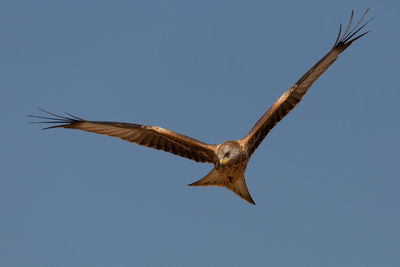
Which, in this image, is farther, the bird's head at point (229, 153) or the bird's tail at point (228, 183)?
the bird's tail at point (228, 183)

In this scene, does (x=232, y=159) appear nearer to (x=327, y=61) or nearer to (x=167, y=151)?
(x=167, y=151)

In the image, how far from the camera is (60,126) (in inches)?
388

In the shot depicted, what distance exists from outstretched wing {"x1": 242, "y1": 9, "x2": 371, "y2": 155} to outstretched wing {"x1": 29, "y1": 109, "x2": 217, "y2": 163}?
1.05m

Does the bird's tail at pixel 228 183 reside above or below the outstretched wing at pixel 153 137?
below

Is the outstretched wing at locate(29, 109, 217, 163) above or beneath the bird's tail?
above

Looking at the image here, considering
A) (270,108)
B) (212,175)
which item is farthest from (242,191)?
(270,108)

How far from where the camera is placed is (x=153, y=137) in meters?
10.4

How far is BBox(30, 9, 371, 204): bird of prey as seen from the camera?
947 centimetres

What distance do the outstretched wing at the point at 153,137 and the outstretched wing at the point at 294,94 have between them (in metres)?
1.05

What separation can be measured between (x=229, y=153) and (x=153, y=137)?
1984 millimetres

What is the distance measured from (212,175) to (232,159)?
0.88m

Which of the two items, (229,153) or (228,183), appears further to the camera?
(228,183)

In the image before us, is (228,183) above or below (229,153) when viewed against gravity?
below

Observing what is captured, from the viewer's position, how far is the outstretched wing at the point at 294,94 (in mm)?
9961
